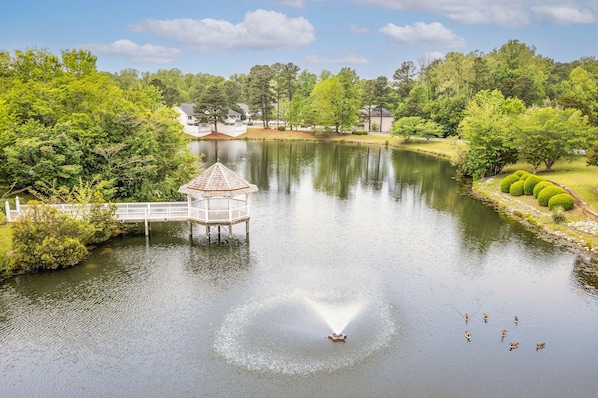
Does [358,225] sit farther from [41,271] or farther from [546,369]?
[41,271]

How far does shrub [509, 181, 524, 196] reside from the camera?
130 feet

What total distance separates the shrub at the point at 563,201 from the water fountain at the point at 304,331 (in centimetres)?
2020

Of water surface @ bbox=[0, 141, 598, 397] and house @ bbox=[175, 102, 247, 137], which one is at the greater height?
house @ bbox=[175, 102, 247, 137]

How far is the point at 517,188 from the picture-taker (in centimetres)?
3981

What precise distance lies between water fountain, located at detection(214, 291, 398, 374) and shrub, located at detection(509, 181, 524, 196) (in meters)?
24.4

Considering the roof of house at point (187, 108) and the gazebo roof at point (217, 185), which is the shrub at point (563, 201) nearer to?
the gazebo roof at point (217, 185)

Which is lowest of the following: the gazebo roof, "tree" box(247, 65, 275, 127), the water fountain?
the water fountain

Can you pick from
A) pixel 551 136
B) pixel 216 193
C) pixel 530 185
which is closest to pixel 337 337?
pixel 216 193

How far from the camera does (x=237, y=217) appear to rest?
95.3 ft

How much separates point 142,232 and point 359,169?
1360 inches

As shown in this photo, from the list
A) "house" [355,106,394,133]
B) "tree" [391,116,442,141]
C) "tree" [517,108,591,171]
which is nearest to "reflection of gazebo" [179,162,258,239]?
"tree" [517,108,591,171]

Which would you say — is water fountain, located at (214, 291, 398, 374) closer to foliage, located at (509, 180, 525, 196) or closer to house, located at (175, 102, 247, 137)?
foliage, located at (509, 180, 525, 196)

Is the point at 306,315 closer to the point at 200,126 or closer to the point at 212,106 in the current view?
the point at 212,106

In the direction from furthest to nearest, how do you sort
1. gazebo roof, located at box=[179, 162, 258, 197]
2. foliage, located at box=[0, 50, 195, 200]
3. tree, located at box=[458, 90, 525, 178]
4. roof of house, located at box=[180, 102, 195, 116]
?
roof of house, located at box=[180, 102, 195, 116] < tree, located at box=[458, 90, 525, 178] < foliage, located at box=[0, 50, 195, 200] < gazebo roof, located at box=[179, 162, 258, 197]
